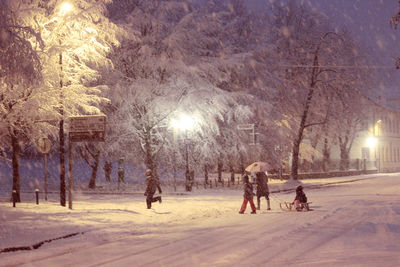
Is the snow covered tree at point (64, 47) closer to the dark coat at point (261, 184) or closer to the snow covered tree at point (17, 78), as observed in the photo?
the snow covered tree at point (17, 78)

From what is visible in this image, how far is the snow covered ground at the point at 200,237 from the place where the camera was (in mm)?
9961

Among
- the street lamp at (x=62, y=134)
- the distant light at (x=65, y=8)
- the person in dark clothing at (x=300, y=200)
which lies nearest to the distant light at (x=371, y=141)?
the person in dark clothing at (x=300, y=200)

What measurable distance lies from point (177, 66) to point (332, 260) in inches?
915

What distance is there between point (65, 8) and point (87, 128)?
16.0 ft

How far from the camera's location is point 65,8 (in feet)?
66.2

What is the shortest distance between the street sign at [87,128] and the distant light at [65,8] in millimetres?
4460

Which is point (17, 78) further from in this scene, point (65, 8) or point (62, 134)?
point (62, 134)

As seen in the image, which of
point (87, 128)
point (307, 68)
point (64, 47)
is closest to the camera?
point (87, 128)

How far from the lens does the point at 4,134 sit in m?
22.0

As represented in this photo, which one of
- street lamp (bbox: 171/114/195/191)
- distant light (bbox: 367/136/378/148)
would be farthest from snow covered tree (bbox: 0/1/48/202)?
distant light (bbox: 367/136/378/148)

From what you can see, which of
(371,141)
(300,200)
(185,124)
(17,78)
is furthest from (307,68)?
(371,141)

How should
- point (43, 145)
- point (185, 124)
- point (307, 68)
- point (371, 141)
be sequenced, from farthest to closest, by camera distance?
point (371, 141) < point (307, 68) < point (185, 124) < point (43, 145)

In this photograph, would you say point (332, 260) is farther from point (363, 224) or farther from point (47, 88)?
point (47, 88)

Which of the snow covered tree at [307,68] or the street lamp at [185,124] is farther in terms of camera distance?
the snow covered tree at [307,68]
